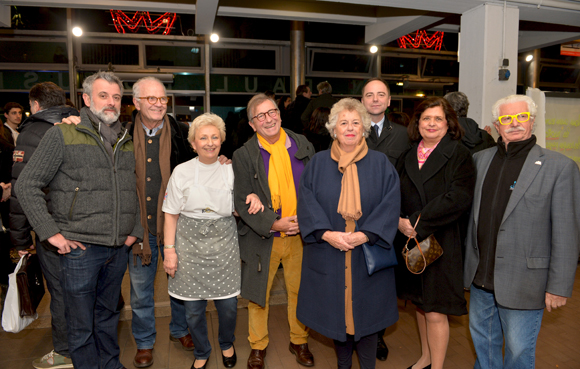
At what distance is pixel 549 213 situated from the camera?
2.19 metres

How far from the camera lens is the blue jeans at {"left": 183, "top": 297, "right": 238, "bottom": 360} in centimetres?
278

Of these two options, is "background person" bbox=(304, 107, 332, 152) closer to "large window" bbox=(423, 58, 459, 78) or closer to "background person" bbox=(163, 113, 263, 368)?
"background person" bbox=(163, 113, 263, 368)

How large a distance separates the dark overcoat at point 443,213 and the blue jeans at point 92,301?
2.01m

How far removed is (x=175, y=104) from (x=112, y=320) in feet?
21.6

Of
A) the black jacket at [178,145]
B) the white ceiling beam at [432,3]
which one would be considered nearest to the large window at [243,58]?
the white ceiling beam at [432,3]

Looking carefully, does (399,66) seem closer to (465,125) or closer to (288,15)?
(288,15)

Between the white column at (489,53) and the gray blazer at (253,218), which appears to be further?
the white column at (489,53)

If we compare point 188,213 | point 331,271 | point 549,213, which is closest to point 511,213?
point 549,213

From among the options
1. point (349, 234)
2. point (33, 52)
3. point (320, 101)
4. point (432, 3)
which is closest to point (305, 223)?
point (349, 234)

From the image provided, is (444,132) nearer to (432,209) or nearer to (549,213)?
(432,209)

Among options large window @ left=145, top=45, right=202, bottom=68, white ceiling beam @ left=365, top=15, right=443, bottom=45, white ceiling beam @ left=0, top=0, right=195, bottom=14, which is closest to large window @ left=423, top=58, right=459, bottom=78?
white ceiling beam @ left=365, top=15, right=443, bottom=45

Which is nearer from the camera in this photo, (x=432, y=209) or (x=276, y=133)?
(x=432, y=209)

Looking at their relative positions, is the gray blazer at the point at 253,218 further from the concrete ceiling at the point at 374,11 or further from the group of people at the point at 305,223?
the concrete ceiling at the point at 374,11

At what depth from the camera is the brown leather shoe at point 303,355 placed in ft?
9.97
